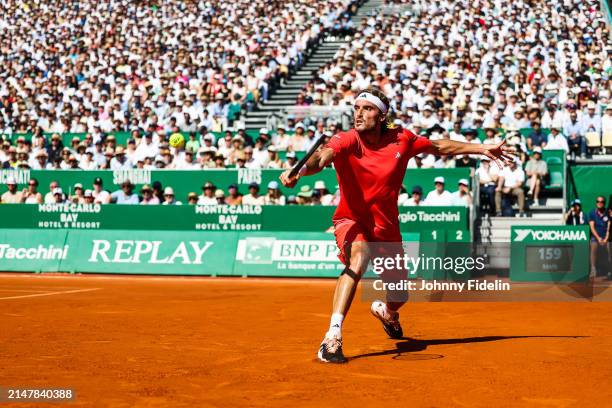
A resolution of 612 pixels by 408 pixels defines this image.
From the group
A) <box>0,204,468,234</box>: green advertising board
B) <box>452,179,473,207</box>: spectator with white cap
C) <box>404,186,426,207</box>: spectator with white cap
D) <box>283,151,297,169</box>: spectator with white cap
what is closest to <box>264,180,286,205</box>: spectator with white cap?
<box>0,204,468,234</box>: green advertising board

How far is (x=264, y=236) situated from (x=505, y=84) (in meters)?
8.31

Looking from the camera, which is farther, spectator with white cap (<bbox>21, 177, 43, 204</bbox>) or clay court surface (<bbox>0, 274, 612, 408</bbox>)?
spectator with white cap (<bbox>21, 177, 43, 204</bbox>)

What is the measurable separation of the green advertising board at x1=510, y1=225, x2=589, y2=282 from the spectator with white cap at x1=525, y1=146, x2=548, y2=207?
2700 millimetres

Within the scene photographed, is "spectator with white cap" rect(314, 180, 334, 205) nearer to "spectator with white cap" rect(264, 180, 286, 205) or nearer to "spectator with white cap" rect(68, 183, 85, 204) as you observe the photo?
"spectator with white cap" rect(264, 180, 286, 205)

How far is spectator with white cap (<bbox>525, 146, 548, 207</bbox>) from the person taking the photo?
20156 millimetres

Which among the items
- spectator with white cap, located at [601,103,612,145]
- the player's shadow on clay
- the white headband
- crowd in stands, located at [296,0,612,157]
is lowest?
the player's shadow on clay

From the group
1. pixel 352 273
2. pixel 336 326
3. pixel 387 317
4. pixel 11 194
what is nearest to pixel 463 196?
pixel 387 317

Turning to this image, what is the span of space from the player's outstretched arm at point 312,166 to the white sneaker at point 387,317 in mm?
2009

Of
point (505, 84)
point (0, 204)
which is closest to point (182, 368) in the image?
point (0, 204)

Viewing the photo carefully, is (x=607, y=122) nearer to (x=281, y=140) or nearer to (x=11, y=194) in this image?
(x=281, y=140)

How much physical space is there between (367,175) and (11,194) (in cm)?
1698

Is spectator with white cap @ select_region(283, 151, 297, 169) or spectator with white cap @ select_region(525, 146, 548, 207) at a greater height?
spectator with white cap @ select_region(283, 151, 297, 169)

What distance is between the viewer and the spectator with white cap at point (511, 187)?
1991cm

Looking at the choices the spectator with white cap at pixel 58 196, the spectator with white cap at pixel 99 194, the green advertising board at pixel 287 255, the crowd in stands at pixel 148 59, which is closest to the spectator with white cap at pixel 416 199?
the green advertising board at pixel 287 255
